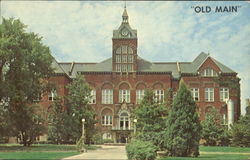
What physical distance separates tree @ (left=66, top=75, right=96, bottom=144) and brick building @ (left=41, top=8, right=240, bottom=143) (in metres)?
6.03

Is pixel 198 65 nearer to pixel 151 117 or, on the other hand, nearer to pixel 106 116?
pixel 106 116

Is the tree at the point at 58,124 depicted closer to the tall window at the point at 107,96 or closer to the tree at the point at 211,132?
the tall window at the point at 107,96

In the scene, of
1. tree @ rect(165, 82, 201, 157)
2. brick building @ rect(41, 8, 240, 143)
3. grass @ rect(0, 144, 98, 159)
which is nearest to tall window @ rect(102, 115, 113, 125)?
brick building @ rect(41, 8, 240, 143)

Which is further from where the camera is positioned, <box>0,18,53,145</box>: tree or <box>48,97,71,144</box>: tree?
<box>48,97,71,144</box>: tree

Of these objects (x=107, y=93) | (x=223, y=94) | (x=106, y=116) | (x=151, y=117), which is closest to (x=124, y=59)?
(x=107, y=93)

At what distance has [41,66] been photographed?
97.7ft

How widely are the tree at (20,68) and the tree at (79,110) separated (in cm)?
527

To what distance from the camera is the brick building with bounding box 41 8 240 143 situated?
42.1 m

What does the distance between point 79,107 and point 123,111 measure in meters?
9.49

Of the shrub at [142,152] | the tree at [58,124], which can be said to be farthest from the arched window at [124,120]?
the shrub at [142,152]

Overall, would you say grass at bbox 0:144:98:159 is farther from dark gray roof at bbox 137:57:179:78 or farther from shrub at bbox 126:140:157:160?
dark gray roof at bbox 137:57:179:78

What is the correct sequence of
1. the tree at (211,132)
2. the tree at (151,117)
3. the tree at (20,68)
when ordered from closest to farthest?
1. the tree at (20,68)
2. the tree at (151,117)
3. the tree at (211,132)

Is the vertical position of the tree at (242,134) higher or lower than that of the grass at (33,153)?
higher

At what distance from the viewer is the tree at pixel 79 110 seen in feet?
113
